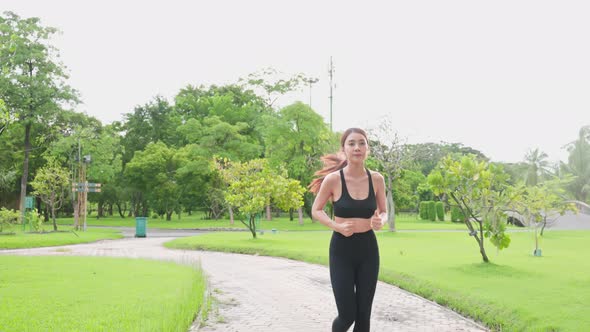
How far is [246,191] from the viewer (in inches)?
891

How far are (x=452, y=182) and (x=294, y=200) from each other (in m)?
12.2

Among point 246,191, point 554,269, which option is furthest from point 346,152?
point 246,191

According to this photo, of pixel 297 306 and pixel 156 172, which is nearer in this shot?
pixel 297 306

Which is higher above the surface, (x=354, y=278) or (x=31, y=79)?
(x=31, y=79)

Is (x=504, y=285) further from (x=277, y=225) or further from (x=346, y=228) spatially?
(x=277, y=225)

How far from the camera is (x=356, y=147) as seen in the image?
414 cm

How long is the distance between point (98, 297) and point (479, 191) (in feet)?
27.9

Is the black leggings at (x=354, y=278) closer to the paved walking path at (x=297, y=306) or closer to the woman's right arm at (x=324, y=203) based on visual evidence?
the woman's right arm at (x=324, y=203)

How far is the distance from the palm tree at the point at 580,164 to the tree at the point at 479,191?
4203 cm

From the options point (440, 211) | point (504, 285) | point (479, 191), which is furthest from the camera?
point (440, 211)

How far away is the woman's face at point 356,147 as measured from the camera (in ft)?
13.6

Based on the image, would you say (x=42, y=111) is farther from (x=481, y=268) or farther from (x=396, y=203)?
(x=396, y=203)

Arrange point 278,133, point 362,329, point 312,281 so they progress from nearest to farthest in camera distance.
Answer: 1. point 362,329
2. point 312,281
3. point 278,133

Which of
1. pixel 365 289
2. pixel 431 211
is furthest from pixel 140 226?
pixel 431 211
